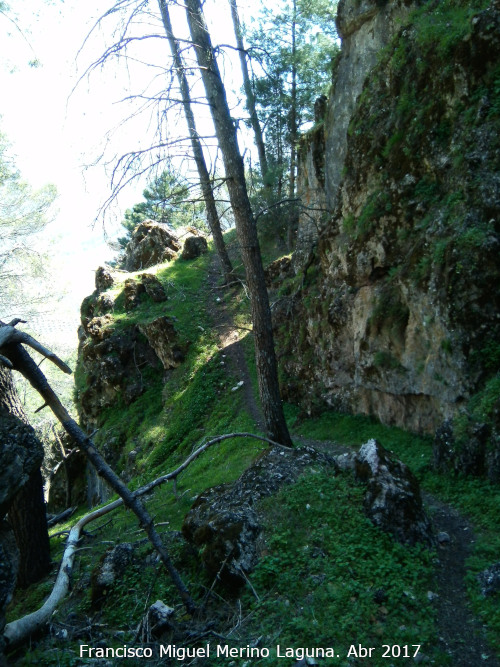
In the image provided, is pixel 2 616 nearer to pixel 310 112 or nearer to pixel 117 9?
pixel 117 9

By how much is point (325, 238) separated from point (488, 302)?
551 cm

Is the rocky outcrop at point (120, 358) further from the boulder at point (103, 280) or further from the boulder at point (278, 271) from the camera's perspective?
the boulder at point (278, 271)

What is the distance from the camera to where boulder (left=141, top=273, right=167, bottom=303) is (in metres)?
21.0

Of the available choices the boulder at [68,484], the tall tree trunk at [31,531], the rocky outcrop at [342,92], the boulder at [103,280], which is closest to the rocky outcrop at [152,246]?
the boulder at [103,280]

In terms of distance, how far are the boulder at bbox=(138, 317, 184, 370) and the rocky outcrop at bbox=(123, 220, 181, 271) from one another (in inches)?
302

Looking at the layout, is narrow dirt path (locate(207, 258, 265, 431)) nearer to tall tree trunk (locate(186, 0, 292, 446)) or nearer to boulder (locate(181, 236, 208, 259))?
boulder (locate(181, 236, 208, 259))

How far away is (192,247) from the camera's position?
25297mm

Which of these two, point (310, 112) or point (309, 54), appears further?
point (310, 112)

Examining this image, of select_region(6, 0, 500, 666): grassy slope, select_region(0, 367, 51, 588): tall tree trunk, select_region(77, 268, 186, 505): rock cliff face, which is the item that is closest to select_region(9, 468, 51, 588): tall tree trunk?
select_region(0, 367, 51, 588): tall tree trunk

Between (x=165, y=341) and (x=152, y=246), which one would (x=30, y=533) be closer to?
(x=165, y=341)

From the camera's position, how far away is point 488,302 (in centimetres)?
734

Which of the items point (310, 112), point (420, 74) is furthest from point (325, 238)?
point (310, 112)

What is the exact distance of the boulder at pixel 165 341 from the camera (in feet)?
59.2

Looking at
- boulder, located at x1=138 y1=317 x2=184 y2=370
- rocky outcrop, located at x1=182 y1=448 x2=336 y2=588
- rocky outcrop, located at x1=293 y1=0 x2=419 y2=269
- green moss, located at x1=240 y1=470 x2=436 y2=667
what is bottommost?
green moss, located at x1=240 y1=470 x2=436 y2=667
